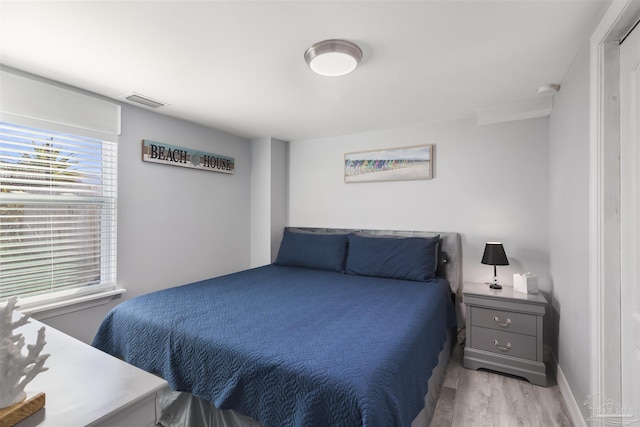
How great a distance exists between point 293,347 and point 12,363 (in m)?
0.95

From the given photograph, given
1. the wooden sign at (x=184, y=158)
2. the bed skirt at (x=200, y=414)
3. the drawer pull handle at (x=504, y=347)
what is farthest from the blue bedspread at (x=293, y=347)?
the wooden sign at (x=184, y=158)

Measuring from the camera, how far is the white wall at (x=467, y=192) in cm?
265

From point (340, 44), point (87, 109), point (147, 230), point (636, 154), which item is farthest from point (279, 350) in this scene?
point (87, 109)

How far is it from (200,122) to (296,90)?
1.39 meters

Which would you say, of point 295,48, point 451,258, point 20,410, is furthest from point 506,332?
point 20,410

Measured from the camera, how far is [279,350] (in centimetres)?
135

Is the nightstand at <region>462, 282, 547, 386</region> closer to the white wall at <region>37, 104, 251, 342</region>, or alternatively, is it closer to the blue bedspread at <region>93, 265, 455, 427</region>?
the blue bedspread at <region>93, 265, 455, 427</region>

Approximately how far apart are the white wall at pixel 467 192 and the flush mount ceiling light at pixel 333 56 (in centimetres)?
167

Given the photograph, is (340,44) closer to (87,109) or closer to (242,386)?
(242,386)

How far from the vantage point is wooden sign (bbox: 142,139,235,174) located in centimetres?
279

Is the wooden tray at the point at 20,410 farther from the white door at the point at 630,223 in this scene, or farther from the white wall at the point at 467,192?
the white wall at the point at 467,192

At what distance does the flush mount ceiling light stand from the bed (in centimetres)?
153

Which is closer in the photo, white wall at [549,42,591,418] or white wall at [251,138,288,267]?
white wall at [549,42,591,418]

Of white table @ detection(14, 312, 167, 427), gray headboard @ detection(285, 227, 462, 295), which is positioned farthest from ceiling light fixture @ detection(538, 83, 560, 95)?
white table @ detection(14, 312, 167, 427)
